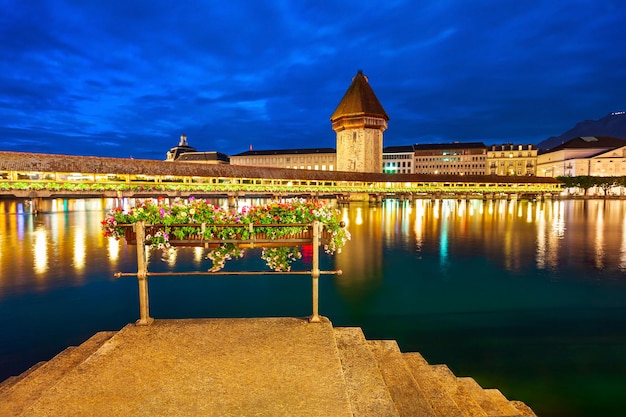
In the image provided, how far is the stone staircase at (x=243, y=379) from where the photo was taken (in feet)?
10.5

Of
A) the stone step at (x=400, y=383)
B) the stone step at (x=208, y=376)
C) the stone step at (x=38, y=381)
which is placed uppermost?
the stone step at (x=208, y=376)

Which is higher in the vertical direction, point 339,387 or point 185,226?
point 185,226

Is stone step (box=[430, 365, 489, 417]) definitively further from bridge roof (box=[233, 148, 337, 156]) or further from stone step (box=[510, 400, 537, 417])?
bridge roof (box=[233, 148, 337, 156])

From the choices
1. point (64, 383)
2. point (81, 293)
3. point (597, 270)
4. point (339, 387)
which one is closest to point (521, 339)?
point (339, 387)

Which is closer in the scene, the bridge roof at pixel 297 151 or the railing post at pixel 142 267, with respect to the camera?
the railing post at pixel 142 267

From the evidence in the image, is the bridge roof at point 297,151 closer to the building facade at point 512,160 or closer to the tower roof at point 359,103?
the building facade at point 512,160

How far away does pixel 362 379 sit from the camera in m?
3.80

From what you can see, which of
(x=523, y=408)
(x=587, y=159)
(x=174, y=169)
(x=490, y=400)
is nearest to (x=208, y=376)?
(x=490, y=400)

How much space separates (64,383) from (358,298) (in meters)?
7.60

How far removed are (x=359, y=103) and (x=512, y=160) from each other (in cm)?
7328

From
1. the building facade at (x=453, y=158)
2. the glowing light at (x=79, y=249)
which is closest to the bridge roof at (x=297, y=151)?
the building facade at (x=453, y=158)

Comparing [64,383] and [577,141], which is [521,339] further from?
[577,141]

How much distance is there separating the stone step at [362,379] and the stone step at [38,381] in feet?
9.80

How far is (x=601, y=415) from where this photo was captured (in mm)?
5043
